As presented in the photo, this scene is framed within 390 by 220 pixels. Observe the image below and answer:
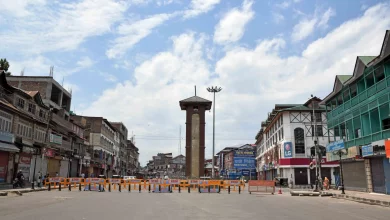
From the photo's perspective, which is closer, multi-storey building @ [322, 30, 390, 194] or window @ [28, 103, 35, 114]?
multi-storey building @ [322, 30, 390, 194]

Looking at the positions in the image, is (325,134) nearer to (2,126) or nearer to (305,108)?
(305,108)

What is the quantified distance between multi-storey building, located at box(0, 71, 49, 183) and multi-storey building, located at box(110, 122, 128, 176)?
168 feet

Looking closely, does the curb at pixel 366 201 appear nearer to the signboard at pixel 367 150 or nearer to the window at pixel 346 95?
the signboard at pixel 367 150

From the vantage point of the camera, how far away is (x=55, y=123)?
46.2 meters

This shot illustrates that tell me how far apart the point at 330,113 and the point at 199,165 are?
2327 cm

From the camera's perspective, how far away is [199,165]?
174 ft

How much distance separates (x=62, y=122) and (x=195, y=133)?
2102 centimetres

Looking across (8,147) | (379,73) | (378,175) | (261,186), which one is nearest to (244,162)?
(261,186)

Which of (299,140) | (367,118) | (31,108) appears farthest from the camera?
(299,140)

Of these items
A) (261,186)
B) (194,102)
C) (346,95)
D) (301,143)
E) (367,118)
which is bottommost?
(261,186)

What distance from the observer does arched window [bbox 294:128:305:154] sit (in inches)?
1980

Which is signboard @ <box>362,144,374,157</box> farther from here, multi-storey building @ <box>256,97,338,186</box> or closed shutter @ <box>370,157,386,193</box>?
multi-storey building @ <box>256,97,338,186</box>

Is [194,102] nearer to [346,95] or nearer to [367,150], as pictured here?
[346,95]

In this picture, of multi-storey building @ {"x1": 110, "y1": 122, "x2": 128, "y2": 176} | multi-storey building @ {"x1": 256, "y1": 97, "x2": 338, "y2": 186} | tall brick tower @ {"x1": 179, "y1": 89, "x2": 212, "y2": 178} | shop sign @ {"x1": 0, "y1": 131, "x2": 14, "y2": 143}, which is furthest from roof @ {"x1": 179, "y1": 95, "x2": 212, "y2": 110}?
multi-storey building @ {"x1": 110, "y1": 122, "x2": 128, "y2": 176}
